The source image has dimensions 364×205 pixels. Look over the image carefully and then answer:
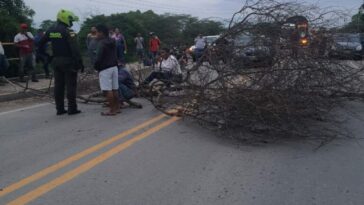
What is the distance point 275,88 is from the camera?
26.3 ft

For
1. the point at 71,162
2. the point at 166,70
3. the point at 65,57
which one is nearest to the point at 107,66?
the point at 65,57

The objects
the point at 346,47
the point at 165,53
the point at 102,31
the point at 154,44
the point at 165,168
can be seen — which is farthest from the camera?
the point at 154,44

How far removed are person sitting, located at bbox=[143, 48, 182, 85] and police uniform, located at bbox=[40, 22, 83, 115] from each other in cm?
167

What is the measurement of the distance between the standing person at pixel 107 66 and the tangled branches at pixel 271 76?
1.41 metres

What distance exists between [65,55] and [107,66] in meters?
0.87

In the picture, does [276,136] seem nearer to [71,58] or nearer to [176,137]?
[176,137]

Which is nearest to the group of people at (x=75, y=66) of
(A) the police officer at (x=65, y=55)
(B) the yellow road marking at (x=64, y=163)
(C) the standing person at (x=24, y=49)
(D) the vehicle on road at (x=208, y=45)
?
(A) the police officer at (x=65, y=55)

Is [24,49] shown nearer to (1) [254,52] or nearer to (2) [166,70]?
(2) [166,70]

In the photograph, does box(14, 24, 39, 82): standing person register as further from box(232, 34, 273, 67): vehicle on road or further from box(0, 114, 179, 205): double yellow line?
box(232, 34, 273, 67): vehicle on road

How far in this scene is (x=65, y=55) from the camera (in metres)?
10.1

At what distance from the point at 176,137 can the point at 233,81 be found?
1.28 metres

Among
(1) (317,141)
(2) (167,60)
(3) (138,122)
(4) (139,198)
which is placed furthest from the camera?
(2) (167,60)

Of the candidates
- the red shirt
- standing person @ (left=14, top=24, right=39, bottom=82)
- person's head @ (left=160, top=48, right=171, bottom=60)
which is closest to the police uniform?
person's head @ (left=160, top=48, right=171, bottom=60)

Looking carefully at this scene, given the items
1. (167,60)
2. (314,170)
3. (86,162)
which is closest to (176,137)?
(86,162)
